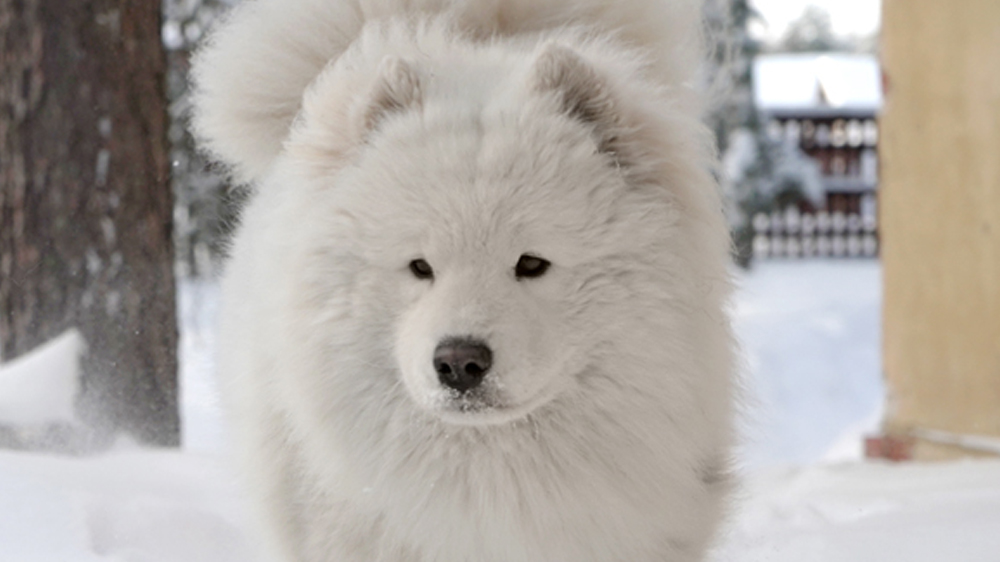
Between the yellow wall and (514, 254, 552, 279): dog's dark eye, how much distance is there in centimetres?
467

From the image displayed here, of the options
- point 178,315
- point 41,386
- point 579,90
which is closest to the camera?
point 579,90

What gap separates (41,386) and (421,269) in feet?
10.7

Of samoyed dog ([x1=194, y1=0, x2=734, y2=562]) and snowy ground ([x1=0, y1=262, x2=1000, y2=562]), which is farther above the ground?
samoyed dog ([x1=194, y1=0, x2=734, y2=562])

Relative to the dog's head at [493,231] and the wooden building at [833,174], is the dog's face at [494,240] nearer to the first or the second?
the dog's head at [493,231]

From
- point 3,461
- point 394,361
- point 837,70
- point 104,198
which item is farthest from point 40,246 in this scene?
point 837,70

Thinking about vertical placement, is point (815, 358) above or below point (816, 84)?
below

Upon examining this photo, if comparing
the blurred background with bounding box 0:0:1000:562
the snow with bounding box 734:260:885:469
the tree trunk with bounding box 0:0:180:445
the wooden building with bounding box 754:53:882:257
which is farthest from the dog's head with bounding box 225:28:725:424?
the wooden building with bounding box 754:53:882:257

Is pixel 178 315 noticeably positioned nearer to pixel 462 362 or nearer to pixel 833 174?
pixel 462 362

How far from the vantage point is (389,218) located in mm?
2770

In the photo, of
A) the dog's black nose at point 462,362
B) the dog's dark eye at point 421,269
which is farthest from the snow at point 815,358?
the dog's black nose at point 462,362

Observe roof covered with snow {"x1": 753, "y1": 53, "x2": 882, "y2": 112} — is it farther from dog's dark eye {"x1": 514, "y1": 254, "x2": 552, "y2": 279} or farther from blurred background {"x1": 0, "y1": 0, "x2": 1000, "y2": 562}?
dog's dark eye {"x1": 514, "y1": 254, "x2": 552, "y2": 279}

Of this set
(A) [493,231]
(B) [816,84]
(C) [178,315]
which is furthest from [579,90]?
(B) [816,84]

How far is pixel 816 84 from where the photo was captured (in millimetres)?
26828

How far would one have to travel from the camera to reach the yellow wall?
6.48m
